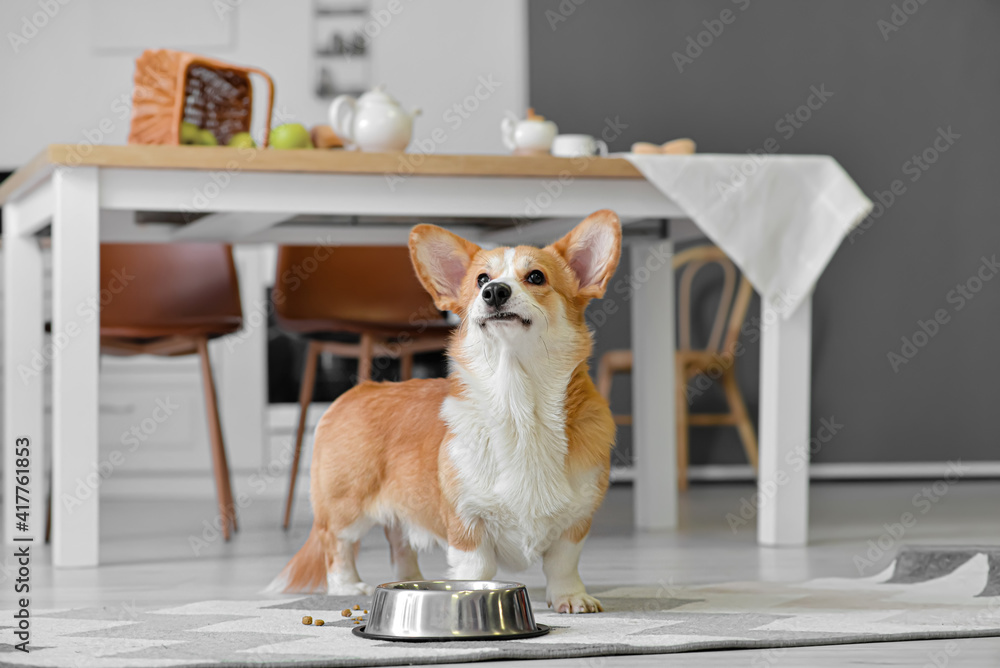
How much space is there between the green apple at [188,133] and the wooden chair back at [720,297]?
2.56m

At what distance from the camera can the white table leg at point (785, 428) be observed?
2.46 metres

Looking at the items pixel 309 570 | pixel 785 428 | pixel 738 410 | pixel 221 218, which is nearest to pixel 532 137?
pixel 221 218

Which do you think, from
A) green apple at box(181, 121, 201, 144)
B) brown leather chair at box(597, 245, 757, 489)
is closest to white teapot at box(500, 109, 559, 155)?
green apple at box(181, 121, 201, 144)

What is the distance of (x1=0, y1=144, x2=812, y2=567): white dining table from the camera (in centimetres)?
218

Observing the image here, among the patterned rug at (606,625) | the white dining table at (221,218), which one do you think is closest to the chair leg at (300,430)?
the white dining table at (221,218)

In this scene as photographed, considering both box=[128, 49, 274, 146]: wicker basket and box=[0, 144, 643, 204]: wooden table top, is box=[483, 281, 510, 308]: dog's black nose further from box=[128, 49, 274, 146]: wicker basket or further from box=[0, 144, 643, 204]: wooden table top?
box=[128, 49, 274, 146]: wicker basket

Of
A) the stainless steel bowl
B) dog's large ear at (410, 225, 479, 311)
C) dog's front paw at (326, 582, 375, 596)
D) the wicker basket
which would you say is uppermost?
the wicker basket

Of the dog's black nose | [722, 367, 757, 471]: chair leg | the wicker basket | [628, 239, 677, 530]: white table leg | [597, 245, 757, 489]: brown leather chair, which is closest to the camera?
the dog's black nose

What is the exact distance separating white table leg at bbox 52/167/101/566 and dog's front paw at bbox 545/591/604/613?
0.98m

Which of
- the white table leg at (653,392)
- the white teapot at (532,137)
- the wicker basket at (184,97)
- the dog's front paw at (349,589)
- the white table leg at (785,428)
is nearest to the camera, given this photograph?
the dog's front paw at (349,589)

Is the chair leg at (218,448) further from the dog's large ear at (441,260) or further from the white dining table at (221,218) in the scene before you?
the dog's large ear at (441,260)

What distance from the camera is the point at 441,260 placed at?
5.48 ft

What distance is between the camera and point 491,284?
1479 mm

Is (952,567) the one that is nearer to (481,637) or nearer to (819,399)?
(481,637)
